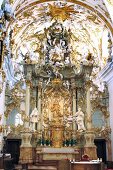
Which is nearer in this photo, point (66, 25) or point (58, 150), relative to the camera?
point (58, 150)

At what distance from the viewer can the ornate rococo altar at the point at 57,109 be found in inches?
593

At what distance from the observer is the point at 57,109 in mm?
16047

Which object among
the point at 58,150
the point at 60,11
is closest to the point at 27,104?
the point at 58,150

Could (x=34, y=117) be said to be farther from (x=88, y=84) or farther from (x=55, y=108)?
(x=88, y=84)

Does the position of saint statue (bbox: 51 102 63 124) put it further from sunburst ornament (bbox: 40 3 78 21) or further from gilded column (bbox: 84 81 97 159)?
sunburst ornament (bbox: 40 3 78 21)

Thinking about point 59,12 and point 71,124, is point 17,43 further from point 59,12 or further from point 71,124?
point 71,124

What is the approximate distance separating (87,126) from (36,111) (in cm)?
297

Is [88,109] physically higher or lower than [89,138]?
higher

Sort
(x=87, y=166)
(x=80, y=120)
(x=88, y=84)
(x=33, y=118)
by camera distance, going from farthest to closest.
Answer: (x=88, y=84) < (x=80, y=120) < (x=33, y=118) < (x=87, y=166)

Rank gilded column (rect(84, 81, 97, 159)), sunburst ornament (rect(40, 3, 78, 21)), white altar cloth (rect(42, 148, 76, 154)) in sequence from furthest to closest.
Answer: sunburst ornament (rect(40, 3, 78, 21)) → gilded column (rect(84, 81, 97, 159)) → white altar cloth (rect(42, 148, 76, 154))

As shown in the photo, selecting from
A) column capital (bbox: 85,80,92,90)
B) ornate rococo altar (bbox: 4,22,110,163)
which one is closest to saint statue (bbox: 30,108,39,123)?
ornate rococo altar (bbox: 4,22,110,163)

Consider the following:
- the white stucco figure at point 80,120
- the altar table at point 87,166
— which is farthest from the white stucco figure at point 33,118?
the altar table at point 87,166

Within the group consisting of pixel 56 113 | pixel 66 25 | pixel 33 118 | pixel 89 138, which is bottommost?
pixel 89 138

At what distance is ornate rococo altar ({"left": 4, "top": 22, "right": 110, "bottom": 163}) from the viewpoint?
15062 millimetres
